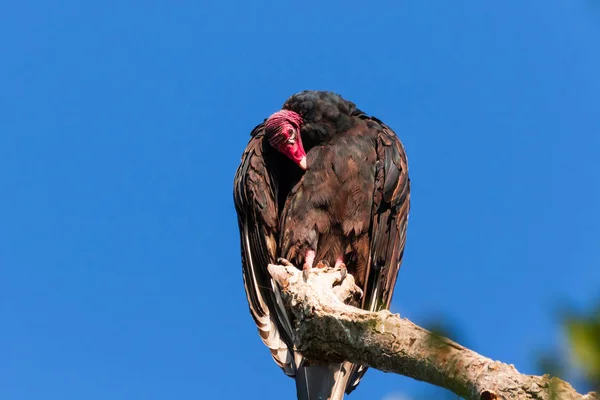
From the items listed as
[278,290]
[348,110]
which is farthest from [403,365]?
[348,110]

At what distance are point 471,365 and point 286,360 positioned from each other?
2543mm

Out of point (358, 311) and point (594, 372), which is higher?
point (358, 311)

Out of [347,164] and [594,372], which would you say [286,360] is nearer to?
[347,164]

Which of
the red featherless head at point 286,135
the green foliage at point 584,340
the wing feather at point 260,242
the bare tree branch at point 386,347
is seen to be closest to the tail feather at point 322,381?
the bare tree branch at point 386,347

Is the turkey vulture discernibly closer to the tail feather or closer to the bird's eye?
the bird's eye

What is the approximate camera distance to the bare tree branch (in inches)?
67.1

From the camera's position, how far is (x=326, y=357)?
3336mm

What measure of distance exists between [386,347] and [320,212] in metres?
1.95

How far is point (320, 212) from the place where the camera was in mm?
4387

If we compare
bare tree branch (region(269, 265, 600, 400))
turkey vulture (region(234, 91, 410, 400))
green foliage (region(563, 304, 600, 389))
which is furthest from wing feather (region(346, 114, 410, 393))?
green foliage (region(563, 304, 600, 389))

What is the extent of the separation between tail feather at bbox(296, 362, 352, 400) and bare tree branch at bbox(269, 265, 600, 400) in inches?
10.5

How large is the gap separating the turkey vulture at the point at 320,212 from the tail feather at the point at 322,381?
0.36 meters

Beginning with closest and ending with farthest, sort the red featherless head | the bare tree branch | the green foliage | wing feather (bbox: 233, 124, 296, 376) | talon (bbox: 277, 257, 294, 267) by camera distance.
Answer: the green foliage → the bare tree branch → talon (bbox: 277, 257, 294, 267) → wing feather (bbox: 233, 124, 296, 376) → the red featherless head

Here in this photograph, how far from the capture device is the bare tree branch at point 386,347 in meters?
1.70
